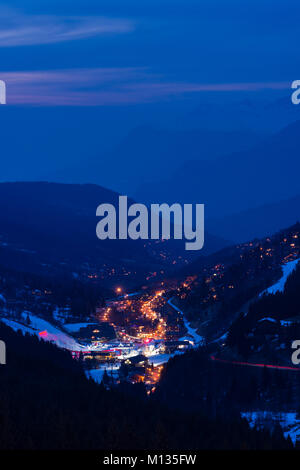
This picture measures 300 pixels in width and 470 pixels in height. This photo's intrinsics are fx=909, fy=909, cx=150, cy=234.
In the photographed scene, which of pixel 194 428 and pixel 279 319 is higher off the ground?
pixel 279 319

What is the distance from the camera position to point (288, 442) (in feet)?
316

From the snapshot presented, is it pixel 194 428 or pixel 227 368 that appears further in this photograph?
pixel 227 368

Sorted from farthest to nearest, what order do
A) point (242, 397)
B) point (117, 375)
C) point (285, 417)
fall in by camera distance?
1. point (117, 375)
2. point (242, 397)
3. point (285, 417)

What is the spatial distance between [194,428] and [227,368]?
42.8m

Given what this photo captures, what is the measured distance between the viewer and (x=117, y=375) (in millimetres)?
152125

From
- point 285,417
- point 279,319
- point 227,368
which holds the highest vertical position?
point 279,319

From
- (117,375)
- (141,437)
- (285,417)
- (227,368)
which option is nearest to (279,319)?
(227,368)

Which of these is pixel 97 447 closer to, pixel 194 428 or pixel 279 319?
pixel 194 428
